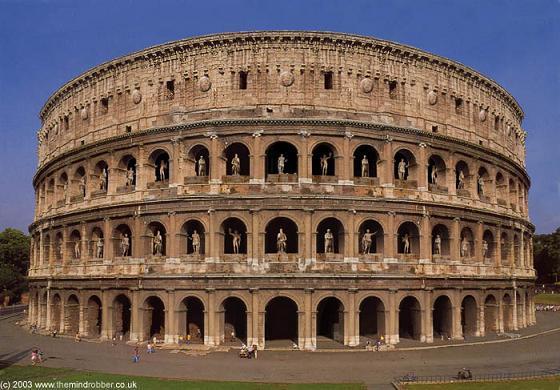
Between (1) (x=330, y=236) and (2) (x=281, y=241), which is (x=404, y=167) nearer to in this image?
(1) (x=330, y=236)

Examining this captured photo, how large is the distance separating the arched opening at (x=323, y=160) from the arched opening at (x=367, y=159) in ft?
5.67

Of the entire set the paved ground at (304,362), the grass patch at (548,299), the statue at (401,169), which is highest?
the statue at (401,169)

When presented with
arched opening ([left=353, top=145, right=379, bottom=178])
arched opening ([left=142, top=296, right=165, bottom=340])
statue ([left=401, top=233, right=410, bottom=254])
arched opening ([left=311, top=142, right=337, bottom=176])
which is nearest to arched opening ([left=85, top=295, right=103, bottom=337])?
arched opening ([left=142, top=296, right=165, bottom=340])

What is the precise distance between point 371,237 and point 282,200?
6.49 metres

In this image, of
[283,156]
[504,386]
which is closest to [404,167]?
[283,156]

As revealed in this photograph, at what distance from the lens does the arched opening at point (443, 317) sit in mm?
34531

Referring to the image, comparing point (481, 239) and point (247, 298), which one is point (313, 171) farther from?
point (481, 239)

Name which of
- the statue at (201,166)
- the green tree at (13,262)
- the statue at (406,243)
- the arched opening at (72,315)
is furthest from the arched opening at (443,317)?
the green tree at (13,262)

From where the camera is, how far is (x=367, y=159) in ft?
113

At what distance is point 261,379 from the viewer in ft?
76.7

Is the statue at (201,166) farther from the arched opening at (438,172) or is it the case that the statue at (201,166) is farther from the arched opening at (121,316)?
the arched opening at (438,172)

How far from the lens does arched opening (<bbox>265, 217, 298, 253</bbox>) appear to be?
3372 cm

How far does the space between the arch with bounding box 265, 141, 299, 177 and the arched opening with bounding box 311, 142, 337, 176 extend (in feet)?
3.82

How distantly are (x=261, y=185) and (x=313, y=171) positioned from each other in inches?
176
